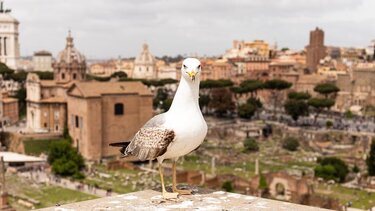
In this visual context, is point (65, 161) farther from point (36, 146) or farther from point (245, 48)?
point (245, 48)

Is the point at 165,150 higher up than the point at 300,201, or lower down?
higher up

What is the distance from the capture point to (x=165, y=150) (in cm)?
495

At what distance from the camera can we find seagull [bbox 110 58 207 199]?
4.89 meters

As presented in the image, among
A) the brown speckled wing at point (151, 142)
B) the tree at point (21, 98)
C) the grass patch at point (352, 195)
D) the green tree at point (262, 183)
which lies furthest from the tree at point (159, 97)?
the brown speckled wing at point (151, 142)

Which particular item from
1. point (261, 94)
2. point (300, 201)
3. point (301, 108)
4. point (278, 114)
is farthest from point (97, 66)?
point (300, 201)

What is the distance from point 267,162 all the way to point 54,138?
12.4 m

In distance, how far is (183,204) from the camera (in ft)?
15.7

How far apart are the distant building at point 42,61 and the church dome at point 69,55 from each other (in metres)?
14.9

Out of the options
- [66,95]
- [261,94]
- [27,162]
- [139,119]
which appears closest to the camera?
[27,162]

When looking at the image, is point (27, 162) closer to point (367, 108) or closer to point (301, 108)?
point (301, 108)

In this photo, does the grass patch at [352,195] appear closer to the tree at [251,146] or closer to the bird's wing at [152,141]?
the tree at [251,146]

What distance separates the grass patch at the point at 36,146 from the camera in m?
30.4

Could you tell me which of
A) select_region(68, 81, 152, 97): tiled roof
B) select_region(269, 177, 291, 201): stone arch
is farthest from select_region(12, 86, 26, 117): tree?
select_region(269, 177, 291, 201): stone arch

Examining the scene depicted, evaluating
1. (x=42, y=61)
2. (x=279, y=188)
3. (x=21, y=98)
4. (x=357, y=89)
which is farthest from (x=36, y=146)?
(x=357, y=89)
